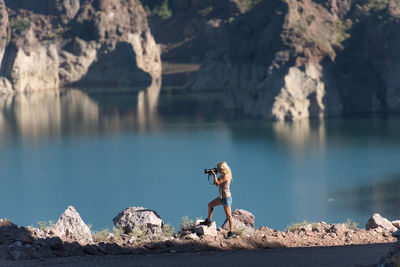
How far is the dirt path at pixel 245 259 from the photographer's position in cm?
1302

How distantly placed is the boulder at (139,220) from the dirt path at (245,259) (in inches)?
93.4

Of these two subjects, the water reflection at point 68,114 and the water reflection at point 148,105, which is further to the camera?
the water reflection at point 148,105

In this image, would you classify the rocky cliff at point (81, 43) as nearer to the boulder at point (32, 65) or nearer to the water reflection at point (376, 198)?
the boulder at point (32, 65)

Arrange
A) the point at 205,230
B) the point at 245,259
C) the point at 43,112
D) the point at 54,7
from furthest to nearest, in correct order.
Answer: the point at 54,7
the point at 43,112
the point at 205,230
the point at 245,259

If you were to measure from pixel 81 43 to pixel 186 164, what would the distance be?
59871mm

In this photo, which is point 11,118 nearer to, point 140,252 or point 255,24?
point 255,24

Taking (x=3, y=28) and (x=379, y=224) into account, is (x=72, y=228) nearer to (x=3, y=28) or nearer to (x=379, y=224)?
(x=379, y=224)

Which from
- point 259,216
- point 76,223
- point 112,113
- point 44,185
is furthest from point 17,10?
point 76,223

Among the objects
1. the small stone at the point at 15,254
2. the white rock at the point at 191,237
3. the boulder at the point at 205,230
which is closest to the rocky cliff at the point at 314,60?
A: the boulder at the point at 205,230

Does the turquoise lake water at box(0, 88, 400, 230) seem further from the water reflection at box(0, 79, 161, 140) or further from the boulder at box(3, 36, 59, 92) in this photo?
the boulder at box(3, 36, 59, 92)

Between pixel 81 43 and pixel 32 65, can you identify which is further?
pixel 81 43

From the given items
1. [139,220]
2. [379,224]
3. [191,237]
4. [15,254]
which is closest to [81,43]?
[139,220]

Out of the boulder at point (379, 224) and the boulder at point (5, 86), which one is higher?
the boulder at point (379, 224)

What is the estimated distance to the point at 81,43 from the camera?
102 m
